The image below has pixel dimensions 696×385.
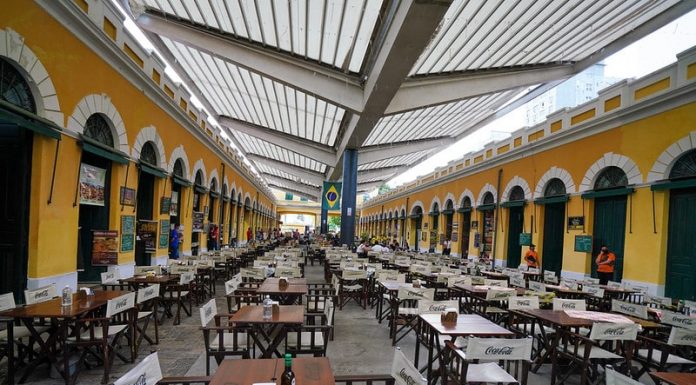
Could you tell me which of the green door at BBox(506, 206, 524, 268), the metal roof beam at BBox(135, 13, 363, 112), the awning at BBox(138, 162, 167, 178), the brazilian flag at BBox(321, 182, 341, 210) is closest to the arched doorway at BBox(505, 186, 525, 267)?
the green door at BBox(506, 206, 524, 268)

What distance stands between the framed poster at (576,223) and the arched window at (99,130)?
11505 mm

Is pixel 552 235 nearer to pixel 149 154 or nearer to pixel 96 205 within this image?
pixel 149 154

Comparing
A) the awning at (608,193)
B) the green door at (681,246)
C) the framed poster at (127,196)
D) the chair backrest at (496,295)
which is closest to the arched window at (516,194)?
the awning at (608,193)

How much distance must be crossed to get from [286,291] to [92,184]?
4.63 m

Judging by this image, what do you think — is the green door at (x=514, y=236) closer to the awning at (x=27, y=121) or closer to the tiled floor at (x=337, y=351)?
the tiled floor at (x=337, y=351)

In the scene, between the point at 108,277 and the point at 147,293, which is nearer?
the point at 147,293

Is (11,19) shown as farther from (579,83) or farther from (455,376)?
(579,83)

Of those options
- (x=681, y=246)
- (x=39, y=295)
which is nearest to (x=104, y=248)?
(x=39, y=295)

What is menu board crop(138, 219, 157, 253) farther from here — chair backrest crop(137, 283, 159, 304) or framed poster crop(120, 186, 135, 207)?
chair backrest crop(137, 283, 159, 304)

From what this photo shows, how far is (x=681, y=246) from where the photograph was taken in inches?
323

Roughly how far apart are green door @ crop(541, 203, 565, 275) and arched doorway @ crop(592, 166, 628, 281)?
2.20 m

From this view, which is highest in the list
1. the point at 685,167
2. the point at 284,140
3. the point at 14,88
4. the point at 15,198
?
the point at 284,140

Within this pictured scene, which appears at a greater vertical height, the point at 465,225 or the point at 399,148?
the point at 399,148

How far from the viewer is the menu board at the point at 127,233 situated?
8.73 m
